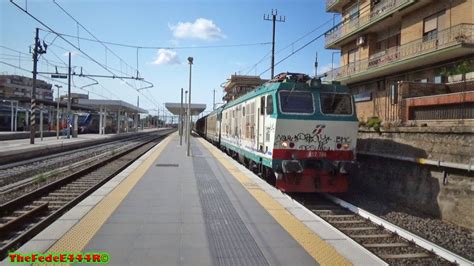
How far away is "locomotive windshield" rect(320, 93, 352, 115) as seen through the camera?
1120 centimetres

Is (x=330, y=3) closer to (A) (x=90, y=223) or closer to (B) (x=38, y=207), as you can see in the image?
(B) (x=38, y=207)

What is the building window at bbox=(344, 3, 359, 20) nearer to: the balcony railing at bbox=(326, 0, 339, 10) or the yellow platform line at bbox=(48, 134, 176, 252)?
the balcony railing at bbox=(326, 0, 339, 10)

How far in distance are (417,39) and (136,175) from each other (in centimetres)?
1953

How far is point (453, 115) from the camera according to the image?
13133 mm

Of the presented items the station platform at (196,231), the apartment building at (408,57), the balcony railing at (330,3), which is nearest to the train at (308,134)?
the station platform at (196,231)

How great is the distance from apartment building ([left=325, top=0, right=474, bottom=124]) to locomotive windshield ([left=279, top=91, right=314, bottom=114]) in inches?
182

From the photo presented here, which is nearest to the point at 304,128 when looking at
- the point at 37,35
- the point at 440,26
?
the point at 440,26

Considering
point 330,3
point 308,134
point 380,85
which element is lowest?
point 308,134

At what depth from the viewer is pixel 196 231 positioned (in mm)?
6715

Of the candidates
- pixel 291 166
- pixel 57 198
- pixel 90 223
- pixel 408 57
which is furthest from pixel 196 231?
pixel 408 57

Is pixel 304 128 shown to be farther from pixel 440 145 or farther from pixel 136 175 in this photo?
pixel 136 175

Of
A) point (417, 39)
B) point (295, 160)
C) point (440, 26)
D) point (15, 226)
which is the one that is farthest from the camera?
point (417, 39)

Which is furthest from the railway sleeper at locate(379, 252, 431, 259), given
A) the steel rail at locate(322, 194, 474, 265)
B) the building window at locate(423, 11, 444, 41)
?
the building window at locate(423, 11, 444, 41)

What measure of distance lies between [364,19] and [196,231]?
27.7 meters
